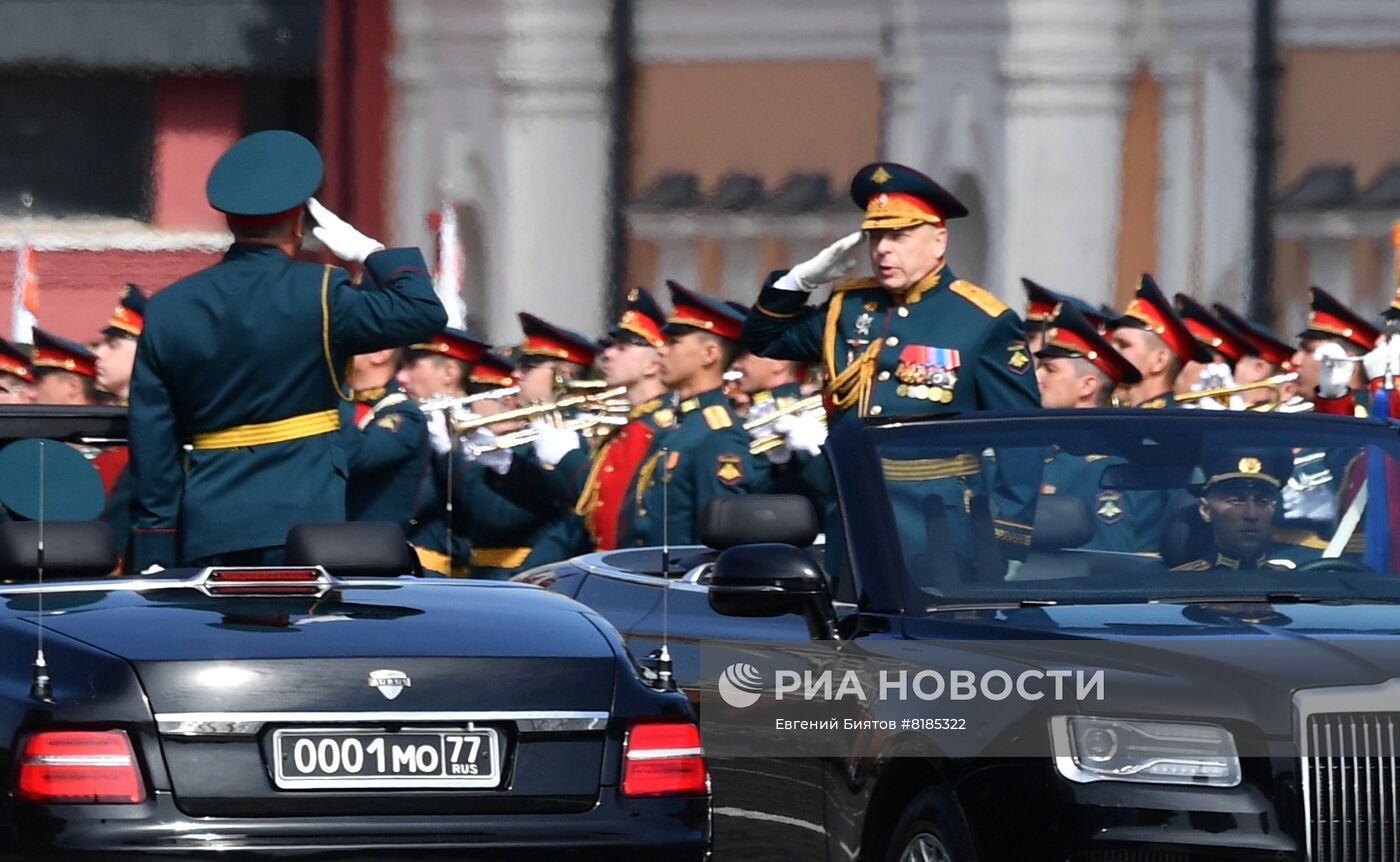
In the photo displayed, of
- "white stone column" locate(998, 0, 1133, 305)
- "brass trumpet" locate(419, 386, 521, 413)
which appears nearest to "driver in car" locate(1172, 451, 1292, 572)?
"brass trumpet" locate(419, 386, 521, 413)

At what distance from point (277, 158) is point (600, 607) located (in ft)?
4.60

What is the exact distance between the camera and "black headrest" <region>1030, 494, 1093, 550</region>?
7.30 m

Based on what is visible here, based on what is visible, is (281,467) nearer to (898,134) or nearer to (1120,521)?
(1120,521)

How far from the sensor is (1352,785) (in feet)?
20.4

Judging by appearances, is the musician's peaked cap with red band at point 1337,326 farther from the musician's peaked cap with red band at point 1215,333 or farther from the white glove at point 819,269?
the white glove at point 819,269

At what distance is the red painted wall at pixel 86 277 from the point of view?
19.3m

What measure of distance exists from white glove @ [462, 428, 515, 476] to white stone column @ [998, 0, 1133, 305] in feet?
13.4

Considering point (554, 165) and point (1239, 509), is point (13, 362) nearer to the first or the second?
point (554, 165)

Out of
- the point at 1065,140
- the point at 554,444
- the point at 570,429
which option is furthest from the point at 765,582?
the point at 1065,140

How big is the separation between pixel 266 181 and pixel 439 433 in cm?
551

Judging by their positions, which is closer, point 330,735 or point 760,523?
point 330,735

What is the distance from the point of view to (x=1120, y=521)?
24.2 ft

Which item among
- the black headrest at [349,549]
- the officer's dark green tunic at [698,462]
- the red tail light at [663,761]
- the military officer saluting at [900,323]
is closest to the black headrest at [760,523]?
the black headrest at [349,549]

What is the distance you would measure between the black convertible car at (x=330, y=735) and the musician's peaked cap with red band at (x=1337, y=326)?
7910 millimetres
